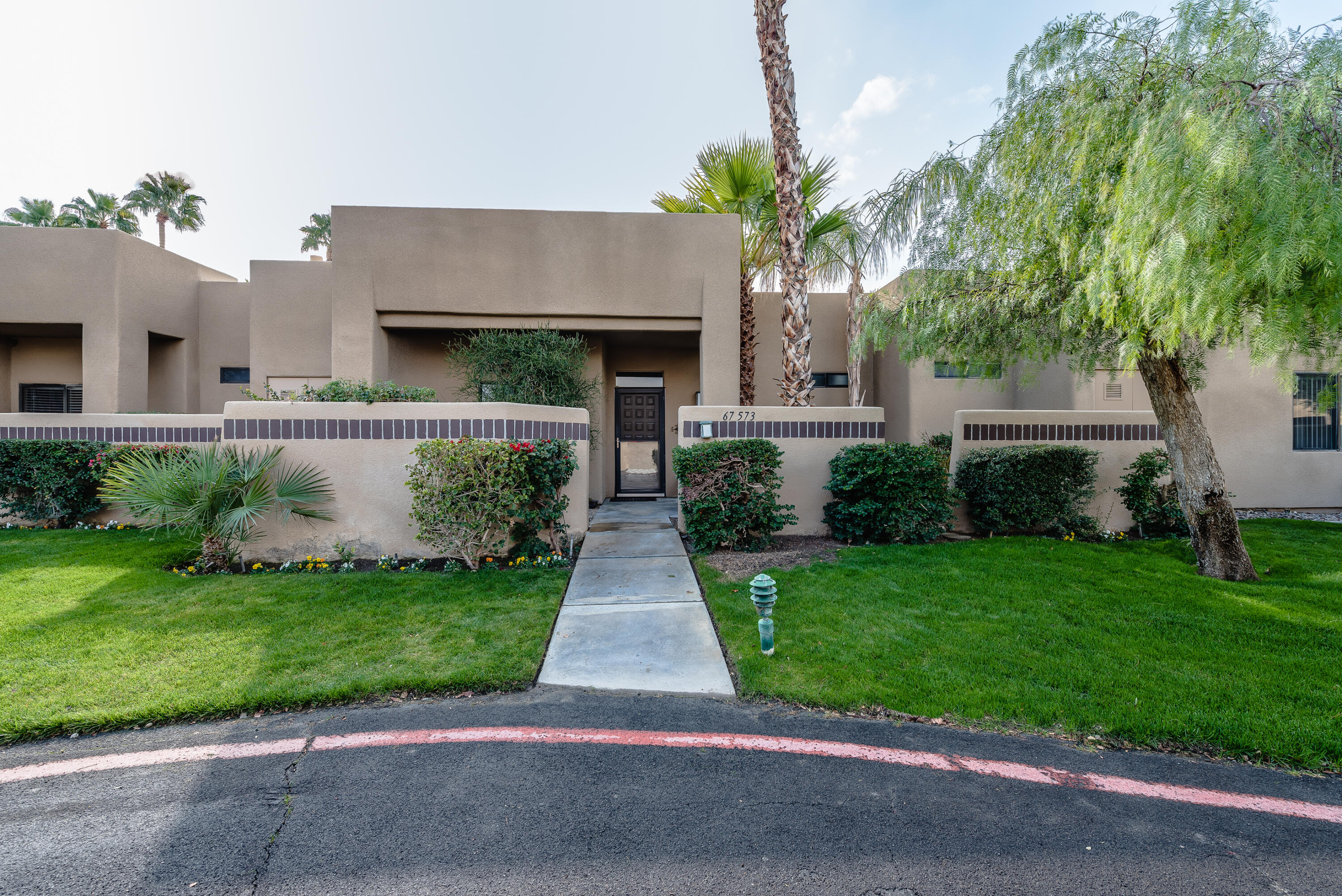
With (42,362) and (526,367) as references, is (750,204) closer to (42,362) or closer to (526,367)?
(526,367)

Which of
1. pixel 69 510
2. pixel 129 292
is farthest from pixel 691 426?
pixel 129 292

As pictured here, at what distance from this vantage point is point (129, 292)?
11242mm

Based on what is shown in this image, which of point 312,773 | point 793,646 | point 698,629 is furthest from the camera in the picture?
point 698,629

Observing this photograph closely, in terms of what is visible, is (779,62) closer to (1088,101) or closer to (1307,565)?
(1088,101)

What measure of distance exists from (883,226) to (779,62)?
11.3 ft

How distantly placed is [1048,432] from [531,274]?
858 cm

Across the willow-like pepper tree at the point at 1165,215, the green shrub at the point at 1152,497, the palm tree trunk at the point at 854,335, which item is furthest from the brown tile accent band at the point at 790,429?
the palm tree trunk at the point at 854,335

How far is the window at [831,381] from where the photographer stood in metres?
12.9

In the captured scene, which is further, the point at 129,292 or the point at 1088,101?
the point at 129,292

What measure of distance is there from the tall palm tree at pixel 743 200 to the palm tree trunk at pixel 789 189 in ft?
6.04

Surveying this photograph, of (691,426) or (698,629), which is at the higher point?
(691,426)

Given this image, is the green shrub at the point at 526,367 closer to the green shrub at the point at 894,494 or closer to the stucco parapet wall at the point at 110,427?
the stucco parapet wall at the point at 110,427

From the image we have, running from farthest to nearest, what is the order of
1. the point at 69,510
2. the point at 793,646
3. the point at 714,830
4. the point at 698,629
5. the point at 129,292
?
the point at 129,292 → the point at 69,510 → the point at 698,629 → the point at 793,646 → the point at 714,830

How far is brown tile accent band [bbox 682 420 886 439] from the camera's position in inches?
309
